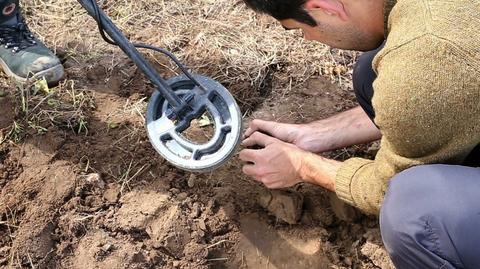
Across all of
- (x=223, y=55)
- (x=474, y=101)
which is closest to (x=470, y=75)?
(x=474, y=101)

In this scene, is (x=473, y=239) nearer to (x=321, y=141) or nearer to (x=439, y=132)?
(x=439, y=132)

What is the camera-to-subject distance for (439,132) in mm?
1565

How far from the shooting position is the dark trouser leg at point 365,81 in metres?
2.20

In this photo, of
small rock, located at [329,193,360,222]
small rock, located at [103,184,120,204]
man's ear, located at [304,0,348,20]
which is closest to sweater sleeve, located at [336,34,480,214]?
man's ear, located at [304,0,348,20]

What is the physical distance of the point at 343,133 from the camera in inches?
94.4

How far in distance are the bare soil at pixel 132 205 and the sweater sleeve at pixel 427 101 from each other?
0.67 m

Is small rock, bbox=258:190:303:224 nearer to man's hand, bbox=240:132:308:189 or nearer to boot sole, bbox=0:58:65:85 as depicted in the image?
man's hand, bbox=240:132:308:189

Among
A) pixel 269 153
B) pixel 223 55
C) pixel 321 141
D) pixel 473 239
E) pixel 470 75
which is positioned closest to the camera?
pixel 470 75

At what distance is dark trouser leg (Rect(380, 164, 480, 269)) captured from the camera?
1607 mm

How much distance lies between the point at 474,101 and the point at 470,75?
64 mm

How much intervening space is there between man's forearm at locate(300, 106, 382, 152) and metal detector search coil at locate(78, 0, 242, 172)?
34 cm

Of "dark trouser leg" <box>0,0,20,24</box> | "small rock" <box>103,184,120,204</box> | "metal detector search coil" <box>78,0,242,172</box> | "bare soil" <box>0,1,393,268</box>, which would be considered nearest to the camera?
"metal detector search coil" <box>78,0,242,172</box>

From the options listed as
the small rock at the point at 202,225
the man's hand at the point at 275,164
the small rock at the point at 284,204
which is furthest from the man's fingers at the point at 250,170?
the small rock at the point at 202,225

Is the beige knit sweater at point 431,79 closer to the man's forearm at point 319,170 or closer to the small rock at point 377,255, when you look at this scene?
the man's forearm at point 319,170
